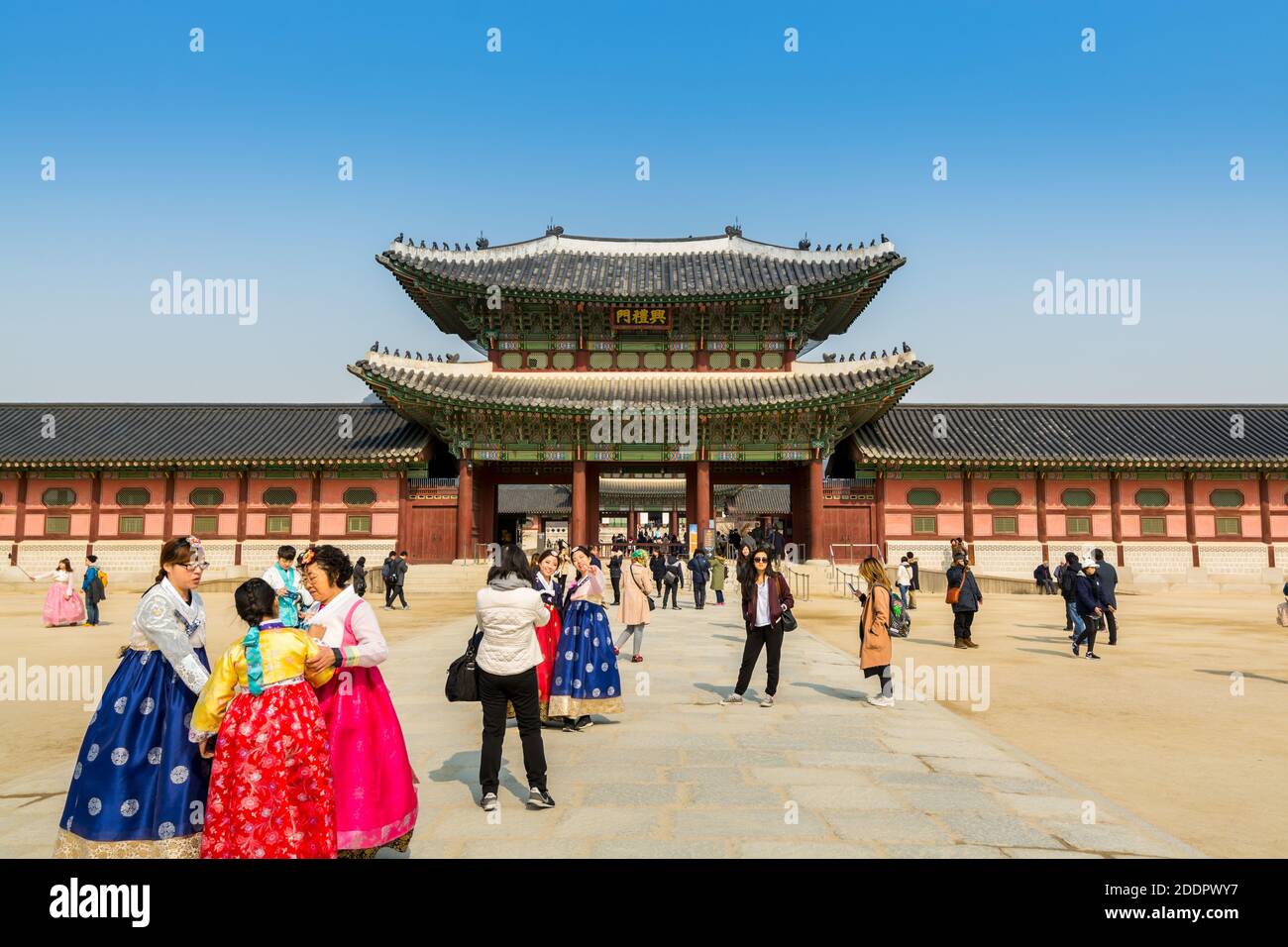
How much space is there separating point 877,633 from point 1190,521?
2401 centimetres

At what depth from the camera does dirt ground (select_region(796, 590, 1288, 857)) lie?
5.23 meters

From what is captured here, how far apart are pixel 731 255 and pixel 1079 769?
26.0m

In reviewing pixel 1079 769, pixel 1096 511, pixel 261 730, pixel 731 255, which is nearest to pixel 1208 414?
pixel 1096 511

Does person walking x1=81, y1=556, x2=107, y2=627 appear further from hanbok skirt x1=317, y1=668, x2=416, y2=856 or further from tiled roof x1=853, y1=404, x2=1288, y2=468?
tiled roof x1=853, y1=404, x2=1288, y2=468

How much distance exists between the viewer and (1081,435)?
27.5 m

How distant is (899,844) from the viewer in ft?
14.4

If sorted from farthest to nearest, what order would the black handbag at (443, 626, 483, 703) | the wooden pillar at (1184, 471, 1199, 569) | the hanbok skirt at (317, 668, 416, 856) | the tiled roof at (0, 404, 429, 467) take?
the wooden pillar at (1184, 471, 1199, 569), the tiled roof at (0, 404, 429, 467), the black handbag at (443, 626, 483, 703), the hanbok skirt at (317, 668, 416, 856)

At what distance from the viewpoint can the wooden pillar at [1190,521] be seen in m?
26.1

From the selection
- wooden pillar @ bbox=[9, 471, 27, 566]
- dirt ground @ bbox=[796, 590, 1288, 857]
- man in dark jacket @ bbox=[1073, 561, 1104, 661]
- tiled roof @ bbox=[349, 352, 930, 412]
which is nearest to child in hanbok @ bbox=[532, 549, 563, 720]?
dirt ground @ bbox=[796, 590, 1288, 857]

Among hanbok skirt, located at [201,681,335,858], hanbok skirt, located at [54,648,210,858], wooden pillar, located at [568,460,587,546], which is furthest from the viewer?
wooden pillar, located at [568,460,587,546]

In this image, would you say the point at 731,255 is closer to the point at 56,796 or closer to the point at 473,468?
the point at 473,468

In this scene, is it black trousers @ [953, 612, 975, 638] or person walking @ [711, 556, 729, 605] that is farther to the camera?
person walking @ [711, 556, 729, 605]

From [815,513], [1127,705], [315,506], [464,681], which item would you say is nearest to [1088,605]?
[1127,705]

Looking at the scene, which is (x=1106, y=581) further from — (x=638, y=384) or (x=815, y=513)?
(x=638, y=384)
